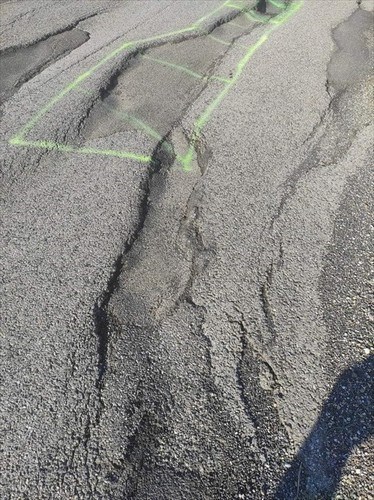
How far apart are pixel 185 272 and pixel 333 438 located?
1.42 metres

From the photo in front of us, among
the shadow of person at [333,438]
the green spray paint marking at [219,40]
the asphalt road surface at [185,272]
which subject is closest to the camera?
the shadow of person at [333,438]

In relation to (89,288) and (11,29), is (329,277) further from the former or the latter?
(11,29)

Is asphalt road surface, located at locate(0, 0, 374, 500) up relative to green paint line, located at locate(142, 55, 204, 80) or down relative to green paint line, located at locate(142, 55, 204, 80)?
down

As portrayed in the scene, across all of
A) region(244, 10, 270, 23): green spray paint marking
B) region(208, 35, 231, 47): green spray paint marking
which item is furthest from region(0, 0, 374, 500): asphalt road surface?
region(244, 10, 270, 23): green spray paint marking

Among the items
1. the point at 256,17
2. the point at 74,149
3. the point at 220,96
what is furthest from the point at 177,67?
the point at 256,17

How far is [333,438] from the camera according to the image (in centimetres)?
248

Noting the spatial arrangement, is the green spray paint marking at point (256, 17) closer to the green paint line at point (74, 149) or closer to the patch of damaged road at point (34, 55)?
the patch of damaged road at point (34, 55)

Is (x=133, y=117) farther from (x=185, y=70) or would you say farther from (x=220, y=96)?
(x=185, y=70)

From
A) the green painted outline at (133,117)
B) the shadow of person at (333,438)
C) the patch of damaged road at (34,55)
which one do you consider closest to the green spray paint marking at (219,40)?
the green painted outline at (133,117)

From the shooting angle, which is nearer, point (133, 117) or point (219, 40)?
point (133, 117)

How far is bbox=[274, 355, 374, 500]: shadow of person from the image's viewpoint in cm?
232

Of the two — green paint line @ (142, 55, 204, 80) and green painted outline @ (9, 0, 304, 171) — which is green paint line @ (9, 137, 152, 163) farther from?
green paint line @ (142, 55, 204, 80)

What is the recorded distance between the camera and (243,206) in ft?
12.6

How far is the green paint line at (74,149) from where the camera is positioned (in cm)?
430
